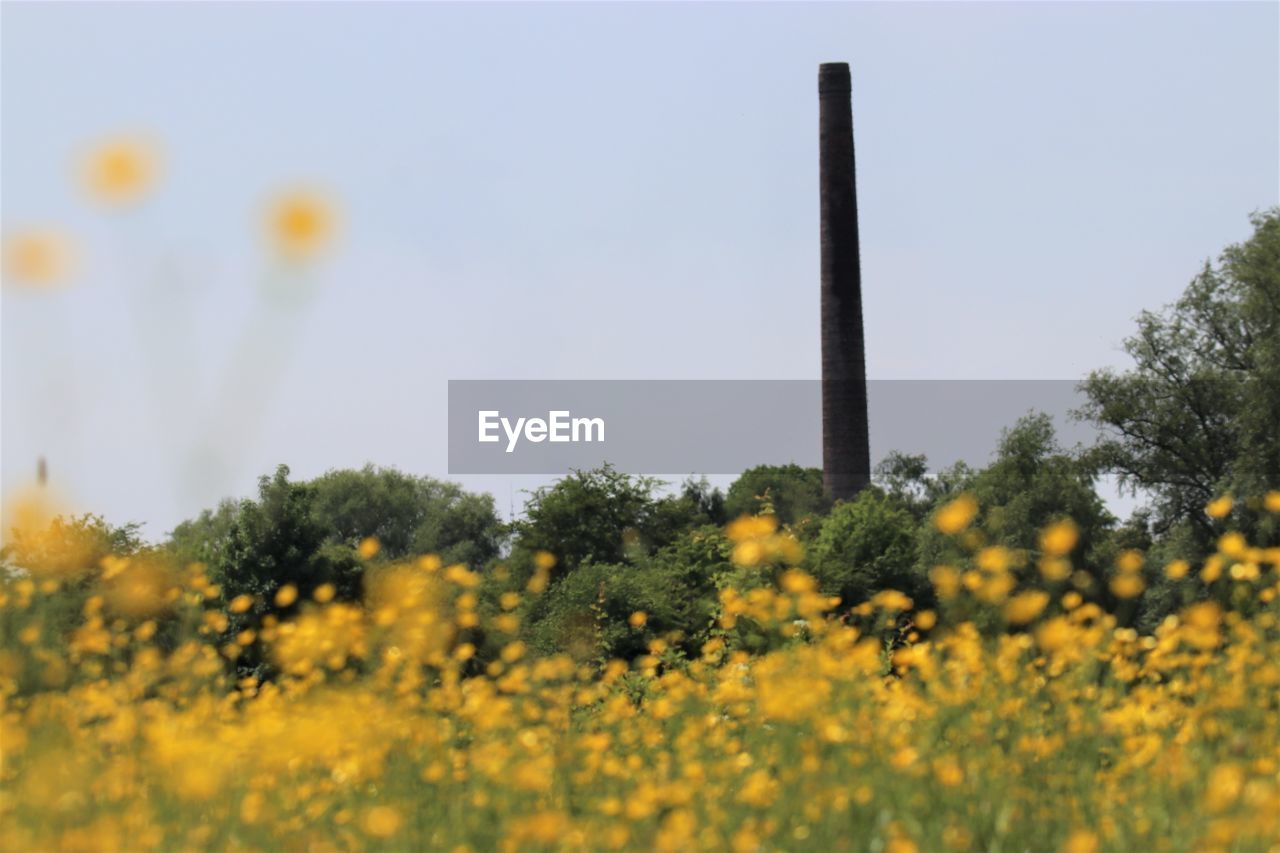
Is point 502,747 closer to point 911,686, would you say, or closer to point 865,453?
point 911,686

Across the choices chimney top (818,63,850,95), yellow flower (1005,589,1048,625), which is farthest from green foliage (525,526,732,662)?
yellow flower (1005,589,1048,625)

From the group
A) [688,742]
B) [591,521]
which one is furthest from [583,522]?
[688,742]

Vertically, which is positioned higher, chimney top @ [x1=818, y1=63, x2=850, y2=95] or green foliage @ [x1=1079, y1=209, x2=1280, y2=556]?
chimney top @ [x1=818, y1=63, x2=850, y2=95]

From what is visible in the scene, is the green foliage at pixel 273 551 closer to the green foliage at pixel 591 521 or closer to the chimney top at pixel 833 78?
the green foliage at pixel 591 521

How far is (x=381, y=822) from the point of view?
4.15m

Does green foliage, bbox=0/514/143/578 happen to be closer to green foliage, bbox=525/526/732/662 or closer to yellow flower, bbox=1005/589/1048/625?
yellow flower, bbox=1005/589/1048/625

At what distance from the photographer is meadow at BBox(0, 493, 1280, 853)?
4.65 m

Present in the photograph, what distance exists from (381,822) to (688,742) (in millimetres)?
1787

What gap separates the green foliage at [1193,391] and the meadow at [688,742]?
31973 millimetres

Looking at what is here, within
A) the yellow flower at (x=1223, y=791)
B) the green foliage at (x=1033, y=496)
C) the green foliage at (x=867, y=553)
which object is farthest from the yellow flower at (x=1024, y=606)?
the green foliage at (x=1033, y=496)

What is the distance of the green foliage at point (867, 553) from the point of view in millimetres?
30562

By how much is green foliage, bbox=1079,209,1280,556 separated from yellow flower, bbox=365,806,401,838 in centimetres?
3414

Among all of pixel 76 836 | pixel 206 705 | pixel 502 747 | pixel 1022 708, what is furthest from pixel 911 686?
pixel 76 836

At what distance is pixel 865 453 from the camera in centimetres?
3612
